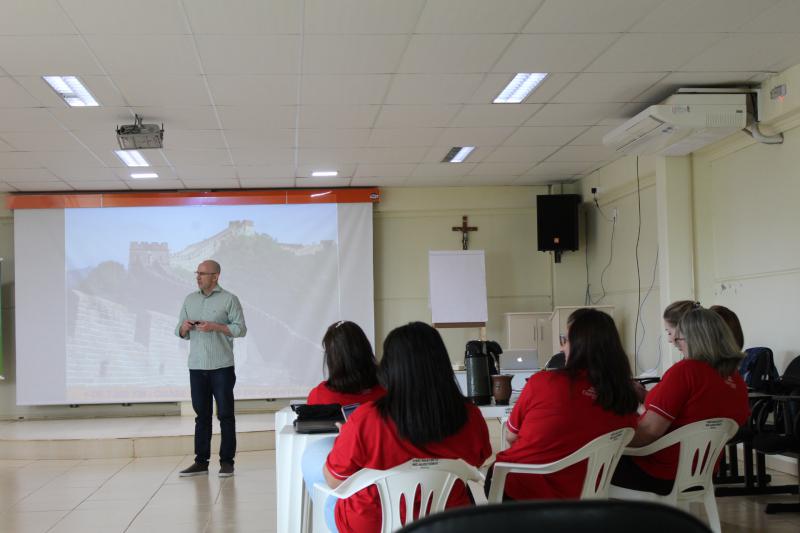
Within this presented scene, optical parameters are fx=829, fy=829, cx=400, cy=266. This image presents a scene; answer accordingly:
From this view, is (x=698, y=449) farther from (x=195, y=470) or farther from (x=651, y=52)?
(x=195, y=470)

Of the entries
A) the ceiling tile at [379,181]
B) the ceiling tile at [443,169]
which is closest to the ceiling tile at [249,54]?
the ceiling tile at [443,169]

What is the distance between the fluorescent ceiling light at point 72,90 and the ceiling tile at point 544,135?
3538mm

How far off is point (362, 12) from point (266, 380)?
6.23 m

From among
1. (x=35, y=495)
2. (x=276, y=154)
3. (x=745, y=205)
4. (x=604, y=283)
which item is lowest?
(x=35, y=495)

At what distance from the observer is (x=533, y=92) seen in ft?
19.9

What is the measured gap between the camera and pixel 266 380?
987 cm

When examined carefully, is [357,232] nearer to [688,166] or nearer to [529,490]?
[688,166]

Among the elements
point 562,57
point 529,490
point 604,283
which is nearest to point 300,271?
point 604,283

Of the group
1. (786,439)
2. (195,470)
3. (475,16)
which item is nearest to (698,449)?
(786,439)

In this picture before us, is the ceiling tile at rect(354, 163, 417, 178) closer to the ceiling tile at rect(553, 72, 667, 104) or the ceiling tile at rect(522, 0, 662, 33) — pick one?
the ceiling tile at rect(553, 72, 667, 104)

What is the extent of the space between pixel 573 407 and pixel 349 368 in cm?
96

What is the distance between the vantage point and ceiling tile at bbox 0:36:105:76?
4754mm

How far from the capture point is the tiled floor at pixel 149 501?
4.69 meters

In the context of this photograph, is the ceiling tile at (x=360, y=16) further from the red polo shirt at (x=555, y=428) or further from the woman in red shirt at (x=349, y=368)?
the red polo shirt at (x=555, y=428)
